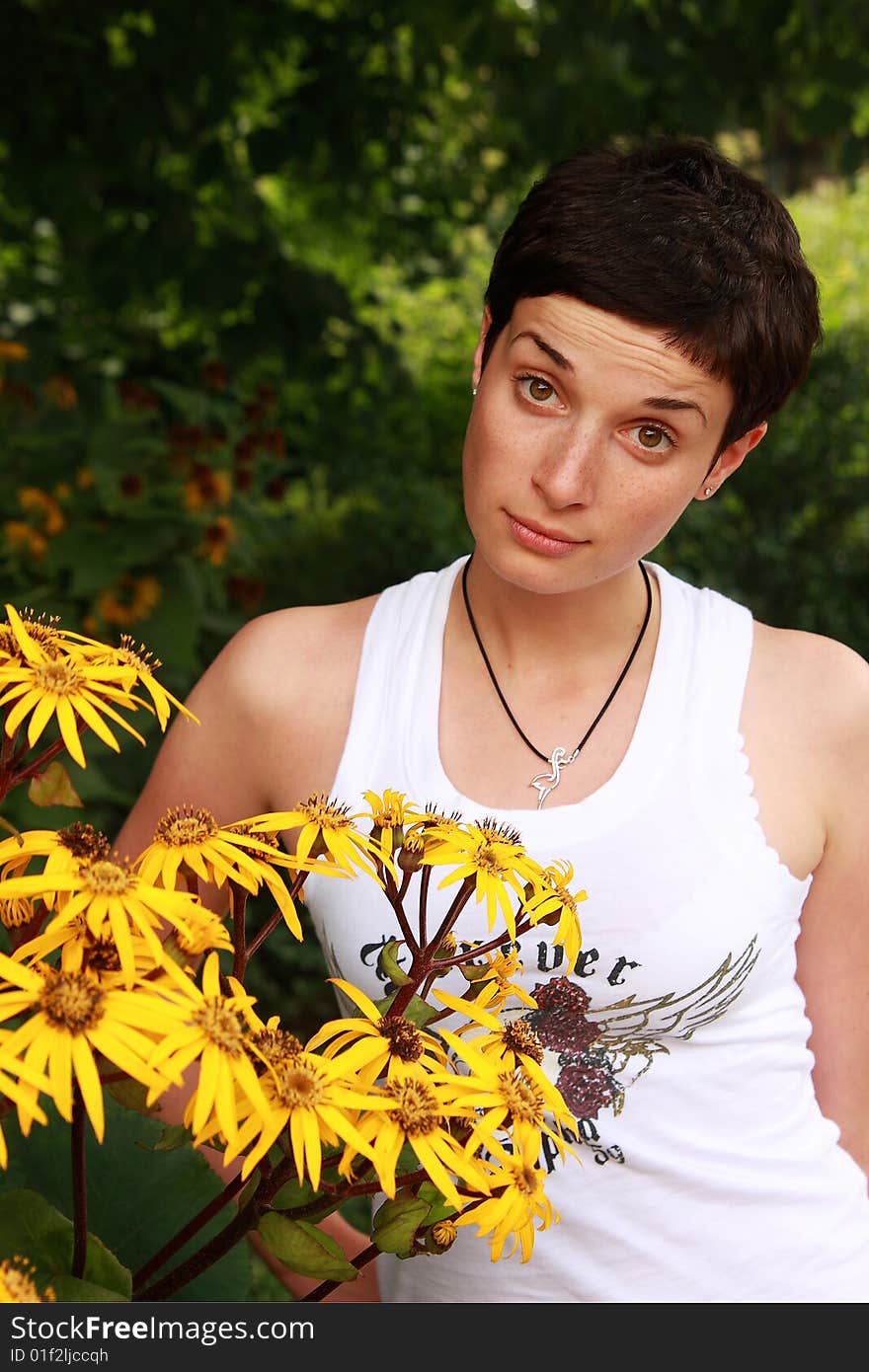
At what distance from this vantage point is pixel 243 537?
3424 millimetres

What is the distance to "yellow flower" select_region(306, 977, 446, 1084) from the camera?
0.67 metres

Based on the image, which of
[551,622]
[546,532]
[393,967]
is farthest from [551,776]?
[393,967]

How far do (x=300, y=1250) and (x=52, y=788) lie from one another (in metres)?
0.33

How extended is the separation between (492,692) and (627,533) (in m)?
0.32

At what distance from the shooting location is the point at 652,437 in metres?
1.24

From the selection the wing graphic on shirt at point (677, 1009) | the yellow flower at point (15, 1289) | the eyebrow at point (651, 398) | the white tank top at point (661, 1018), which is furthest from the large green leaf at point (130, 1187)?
the eyebrow at point (651, 398)

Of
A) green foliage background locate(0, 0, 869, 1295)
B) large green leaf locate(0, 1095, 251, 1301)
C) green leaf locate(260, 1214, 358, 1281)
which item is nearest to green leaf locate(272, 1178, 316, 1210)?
green leaf locate(260, 1214, 358, 1281)

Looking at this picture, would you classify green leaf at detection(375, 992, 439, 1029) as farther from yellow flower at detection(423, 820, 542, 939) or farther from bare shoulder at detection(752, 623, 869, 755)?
bare shoulder at detection(752, 623, 869, 755)

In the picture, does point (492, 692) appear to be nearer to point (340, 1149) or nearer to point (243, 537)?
point (340, 1149)

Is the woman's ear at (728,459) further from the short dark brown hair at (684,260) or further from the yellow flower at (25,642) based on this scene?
the yellow flower at (25,642)

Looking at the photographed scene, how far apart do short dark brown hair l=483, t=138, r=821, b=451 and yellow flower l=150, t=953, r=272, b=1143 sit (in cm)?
82

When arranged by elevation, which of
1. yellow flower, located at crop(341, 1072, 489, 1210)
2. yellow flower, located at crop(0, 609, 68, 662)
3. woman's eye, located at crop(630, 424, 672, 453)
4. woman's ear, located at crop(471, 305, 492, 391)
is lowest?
yellow flower, located at crop(341, 1072, 489, 1210)

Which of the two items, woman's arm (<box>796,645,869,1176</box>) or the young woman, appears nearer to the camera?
the young woman

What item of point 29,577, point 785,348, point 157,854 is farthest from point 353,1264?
point 29,577
